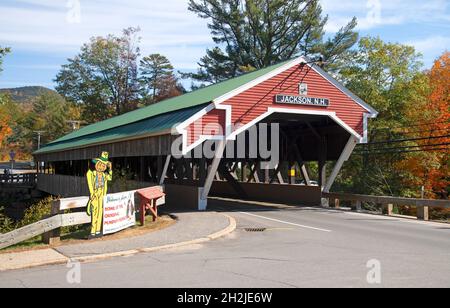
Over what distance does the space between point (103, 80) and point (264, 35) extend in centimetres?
2833

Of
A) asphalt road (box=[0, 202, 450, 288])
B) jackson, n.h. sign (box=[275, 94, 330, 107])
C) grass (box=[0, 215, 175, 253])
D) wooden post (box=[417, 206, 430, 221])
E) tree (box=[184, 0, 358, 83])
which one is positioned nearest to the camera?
asphalt road (box=[0, 202, 450, 288])

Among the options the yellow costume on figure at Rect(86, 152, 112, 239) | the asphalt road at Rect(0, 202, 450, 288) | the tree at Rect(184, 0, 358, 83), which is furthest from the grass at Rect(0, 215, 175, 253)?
the tree at Rect(184, 0, 358, 83)

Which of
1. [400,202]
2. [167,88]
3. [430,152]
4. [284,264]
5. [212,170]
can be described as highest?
[167,88]

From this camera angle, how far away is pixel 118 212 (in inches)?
490

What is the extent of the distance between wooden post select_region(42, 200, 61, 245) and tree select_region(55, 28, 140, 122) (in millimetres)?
56995

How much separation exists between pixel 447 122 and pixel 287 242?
2586 centimetres

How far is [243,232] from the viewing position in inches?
526

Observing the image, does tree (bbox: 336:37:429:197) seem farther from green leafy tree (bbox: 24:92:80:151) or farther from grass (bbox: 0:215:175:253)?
green leafy tree (bbox: 24:92:80:151)

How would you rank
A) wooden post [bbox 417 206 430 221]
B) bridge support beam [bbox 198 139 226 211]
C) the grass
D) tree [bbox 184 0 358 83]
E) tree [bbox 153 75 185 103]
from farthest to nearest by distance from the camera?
tree [bbox 153 75 185 103] < tree [bbox 184 0 358 83] < bridge support beam [bbox 198 139 226 211] < wooden post [bbox 417 206 430 221] < the grass

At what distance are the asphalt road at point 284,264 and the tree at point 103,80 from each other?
188 ft

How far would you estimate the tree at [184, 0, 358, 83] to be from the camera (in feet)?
160

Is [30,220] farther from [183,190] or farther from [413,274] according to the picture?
[413,274]

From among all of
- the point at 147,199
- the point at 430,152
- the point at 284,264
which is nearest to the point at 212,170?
the point at 147,199

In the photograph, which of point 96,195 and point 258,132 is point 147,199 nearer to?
point 96,195
